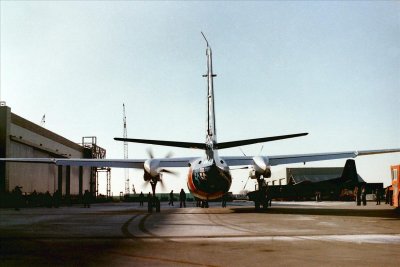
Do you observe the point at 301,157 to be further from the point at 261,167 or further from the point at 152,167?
the point at 152,167

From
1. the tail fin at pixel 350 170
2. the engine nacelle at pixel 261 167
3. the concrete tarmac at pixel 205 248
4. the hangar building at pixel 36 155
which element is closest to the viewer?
the concrete tarmac at pixel 205 248

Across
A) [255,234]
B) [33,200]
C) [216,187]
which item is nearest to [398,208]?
[216,187]

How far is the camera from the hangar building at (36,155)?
184 ft

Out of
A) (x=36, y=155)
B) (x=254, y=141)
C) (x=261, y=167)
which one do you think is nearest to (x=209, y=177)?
(x=261, y=167)

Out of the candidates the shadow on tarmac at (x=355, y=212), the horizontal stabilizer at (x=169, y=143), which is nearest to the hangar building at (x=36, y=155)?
the horizontal stabilizer at (x=169, y=143)

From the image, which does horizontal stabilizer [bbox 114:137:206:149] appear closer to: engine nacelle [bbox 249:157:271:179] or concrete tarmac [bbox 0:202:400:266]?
engine nacelle [bbox 249:157:271:179]

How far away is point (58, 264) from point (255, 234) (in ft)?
25.3

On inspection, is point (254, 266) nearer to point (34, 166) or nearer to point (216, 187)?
point (216, 187)

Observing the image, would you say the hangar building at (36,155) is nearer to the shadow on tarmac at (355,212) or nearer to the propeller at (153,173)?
the propeller at (153,173)

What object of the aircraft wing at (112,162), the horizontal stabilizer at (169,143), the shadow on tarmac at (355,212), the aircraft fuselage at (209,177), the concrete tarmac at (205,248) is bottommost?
the shadow on tarmac at (355,212)

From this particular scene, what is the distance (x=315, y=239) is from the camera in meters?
13.0

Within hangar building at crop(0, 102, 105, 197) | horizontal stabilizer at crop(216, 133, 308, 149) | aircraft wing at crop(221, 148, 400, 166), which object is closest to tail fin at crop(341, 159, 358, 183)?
aircraft wing at crop(221, 148, 400, 166)

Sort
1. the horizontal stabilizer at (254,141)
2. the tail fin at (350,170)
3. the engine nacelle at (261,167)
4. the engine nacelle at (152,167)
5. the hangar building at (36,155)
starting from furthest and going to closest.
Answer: the hangar building at (36,155) → the tail fin at (350,170) → the engine nacelle at (152,167) → the engine nacelle at (261,167) → the horizontal stabilizer at (254,141)

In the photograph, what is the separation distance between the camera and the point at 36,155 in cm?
6925
